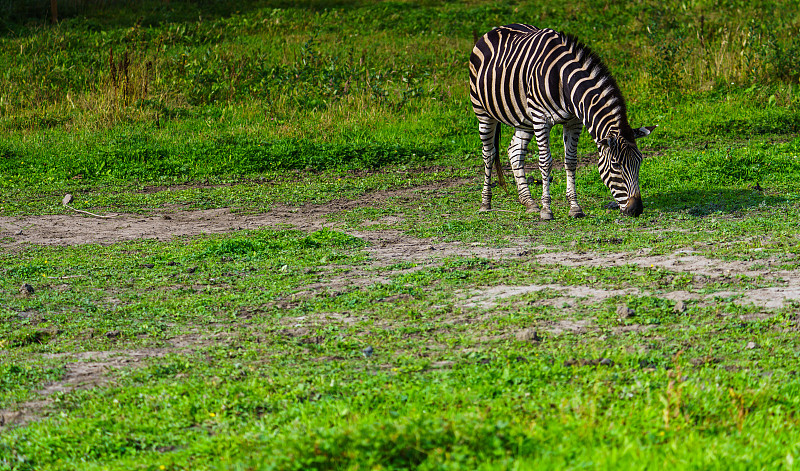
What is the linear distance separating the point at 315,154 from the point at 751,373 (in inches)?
389

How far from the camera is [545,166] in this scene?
33.4ft

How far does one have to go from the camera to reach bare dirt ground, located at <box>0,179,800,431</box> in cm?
530

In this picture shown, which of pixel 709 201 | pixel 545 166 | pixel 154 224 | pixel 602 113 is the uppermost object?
pixel 602 113

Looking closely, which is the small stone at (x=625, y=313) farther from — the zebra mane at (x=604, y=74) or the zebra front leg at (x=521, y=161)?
the zebra front leg at (x=521, y=161)

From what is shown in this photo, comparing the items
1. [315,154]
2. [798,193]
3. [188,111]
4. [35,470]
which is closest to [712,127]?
[798,193]

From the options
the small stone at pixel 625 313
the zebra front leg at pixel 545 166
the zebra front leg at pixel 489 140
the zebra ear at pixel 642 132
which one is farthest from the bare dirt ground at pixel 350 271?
the zebra ear at pixel 642 132

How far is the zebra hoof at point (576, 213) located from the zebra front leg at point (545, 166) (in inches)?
9.7

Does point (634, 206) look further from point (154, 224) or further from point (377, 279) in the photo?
point (154, 224)

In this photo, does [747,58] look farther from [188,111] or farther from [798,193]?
[188,111]

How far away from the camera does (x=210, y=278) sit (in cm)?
735

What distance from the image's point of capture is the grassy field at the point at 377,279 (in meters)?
3.96

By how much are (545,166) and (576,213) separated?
2.61 ft

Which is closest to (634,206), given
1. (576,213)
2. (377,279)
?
(576,213)

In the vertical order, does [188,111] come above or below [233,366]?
above
